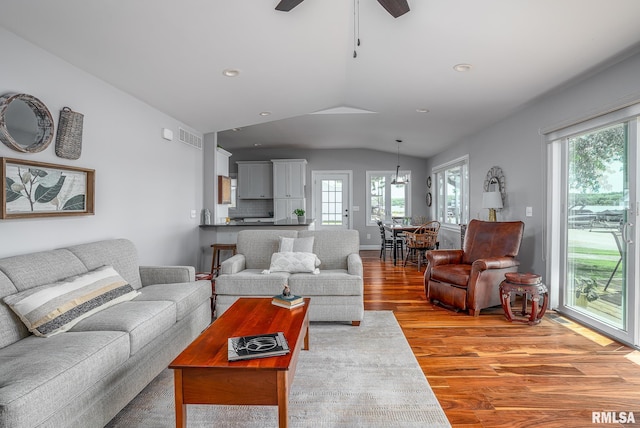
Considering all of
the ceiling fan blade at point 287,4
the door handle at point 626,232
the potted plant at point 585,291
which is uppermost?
the ceiling fan blade at point 287,4

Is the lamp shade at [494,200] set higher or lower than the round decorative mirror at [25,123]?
lower

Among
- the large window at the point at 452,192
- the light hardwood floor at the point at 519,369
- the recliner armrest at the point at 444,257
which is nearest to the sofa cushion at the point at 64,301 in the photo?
the light hardwood floor at the point at 519,369

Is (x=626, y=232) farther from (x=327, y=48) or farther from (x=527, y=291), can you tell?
(x=327, y=48)

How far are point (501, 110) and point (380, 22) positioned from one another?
8.38 feet

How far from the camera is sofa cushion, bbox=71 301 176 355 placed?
2.03 m

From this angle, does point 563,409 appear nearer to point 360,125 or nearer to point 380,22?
point 380,22

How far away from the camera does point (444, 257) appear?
432 cm

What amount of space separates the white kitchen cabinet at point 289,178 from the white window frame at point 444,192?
10.6ft

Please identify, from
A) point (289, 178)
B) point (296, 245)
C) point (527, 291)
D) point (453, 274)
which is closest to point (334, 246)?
point (296, 245)

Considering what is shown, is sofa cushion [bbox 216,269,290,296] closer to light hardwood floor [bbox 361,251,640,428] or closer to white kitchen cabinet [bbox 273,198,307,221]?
light hardwood floor [bbox 361,251,640,428]

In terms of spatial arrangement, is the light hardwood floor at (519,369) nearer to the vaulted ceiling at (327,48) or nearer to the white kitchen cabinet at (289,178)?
A: the vaulted ceiling at (327,48)

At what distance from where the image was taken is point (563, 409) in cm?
201

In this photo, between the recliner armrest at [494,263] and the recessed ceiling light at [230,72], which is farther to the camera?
the recliner armrest at [494,263]

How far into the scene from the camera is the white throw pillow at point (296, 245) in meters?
3.90
